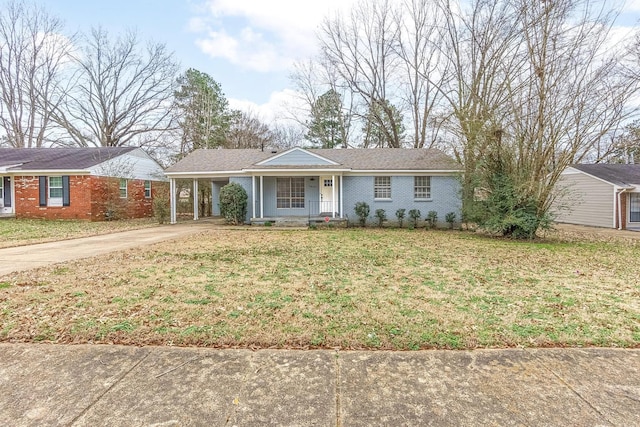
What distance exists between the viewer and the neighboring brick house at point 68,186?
691 inches

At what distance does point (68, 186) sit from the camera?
17641 millimetres

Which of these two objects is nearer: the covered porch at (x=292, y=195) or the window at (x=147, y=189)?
the covered porch at (x=292, y=195)

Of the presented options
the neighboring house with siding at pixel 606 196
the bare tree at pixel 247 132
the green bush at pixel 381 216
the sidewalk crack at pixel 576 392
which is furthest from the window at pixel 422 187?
the bare tree at pixel 247 132

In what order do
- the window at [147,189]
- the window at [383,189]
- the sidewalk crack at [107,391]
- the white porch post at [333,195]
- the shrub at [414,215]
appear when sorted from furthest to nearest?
the window at [147,189]
the window at [383,189]
the shrub at [414,215]
the white porch post at [333,195]
the sidewalk crack at [107,391]

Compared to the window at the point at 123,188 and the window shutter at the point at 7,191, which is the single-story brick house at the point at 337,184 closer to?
the window at the point at 123,188

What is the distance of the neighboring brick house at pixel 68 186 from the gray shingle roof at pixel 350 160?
4477 millimetres

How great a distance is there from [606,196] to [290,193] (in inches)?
710

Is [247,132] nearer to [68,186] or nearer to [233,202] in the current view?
[68,186]

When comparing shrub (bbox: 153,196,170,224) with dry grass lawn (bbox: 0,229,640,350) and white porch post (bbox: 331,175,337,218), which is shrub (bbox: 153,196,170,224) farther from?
dry grass lawn (bbox: 0,229,640,350)

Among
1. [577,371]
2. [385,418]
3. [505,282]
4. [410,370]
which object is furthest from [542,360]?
[505,282]

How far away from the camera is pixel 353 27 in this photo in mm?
24562

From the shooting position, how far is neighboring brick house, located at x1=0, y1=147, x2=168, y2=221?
1755cm

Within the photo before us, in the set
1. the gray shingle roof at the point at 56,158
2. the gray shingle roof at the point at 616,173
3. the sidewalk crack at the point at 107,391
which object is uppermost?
the gray shingle roof at the point at 56,158

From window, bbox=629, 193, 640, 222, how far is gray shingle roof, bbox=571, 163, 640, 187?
0.78m
